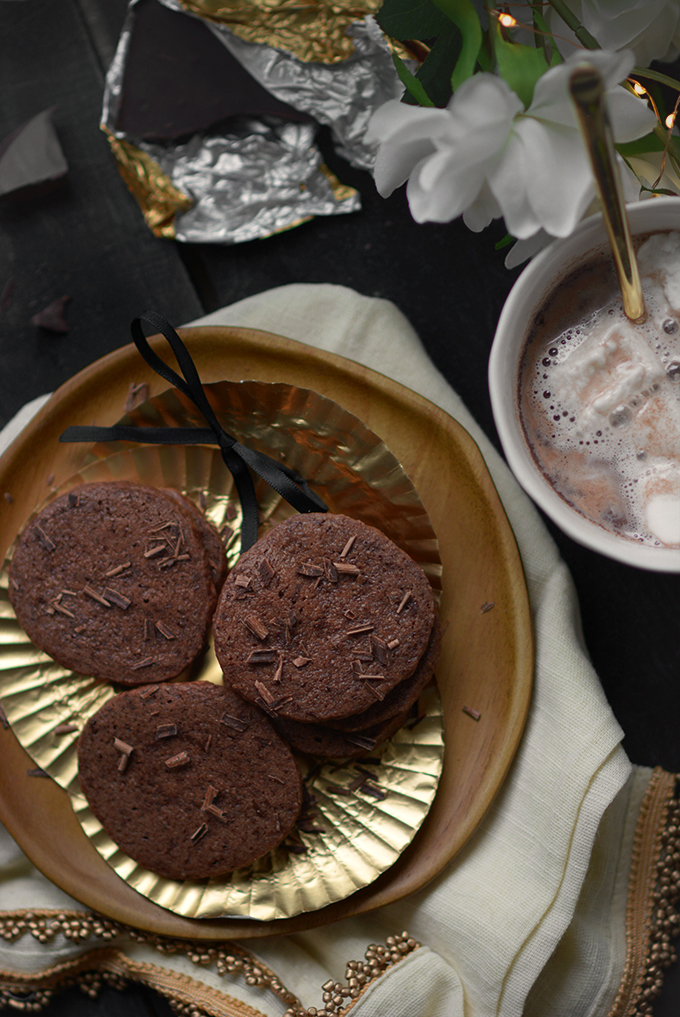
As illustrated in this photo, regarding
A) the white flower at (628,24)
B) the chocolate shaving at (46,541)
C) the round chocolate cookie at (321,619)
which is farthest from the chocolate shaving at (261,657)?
the white flower at (628,24)

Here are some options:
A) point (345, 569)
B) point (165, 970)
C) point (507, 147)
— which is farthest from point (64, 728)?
point (507, 147)

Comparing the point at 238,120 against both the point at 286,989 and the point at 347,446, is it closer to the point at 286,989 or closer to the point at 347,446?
the point at 347,446

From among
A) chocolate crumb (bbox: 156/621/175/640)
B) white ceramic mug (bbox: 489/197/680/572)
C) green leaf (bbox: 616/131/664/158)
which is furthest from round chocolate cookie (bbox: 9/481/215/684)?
green leaf (bbox: 616/131/664/158)

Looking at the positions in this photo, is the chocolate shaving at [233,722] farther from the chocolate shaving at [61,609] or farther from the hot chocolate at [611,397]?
the hot chocolate at [611,397]

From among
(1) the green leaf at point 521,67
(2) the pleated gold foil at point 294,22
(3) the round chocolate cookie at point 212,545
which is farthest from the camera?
(2) the pleated gold foil at point 294,22

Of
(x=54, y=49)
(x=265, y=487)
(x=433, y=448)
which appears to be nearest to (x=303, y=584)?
(x=265, y=487)

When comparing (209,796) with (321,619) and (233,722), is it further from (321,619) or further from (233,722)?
(321,619)
